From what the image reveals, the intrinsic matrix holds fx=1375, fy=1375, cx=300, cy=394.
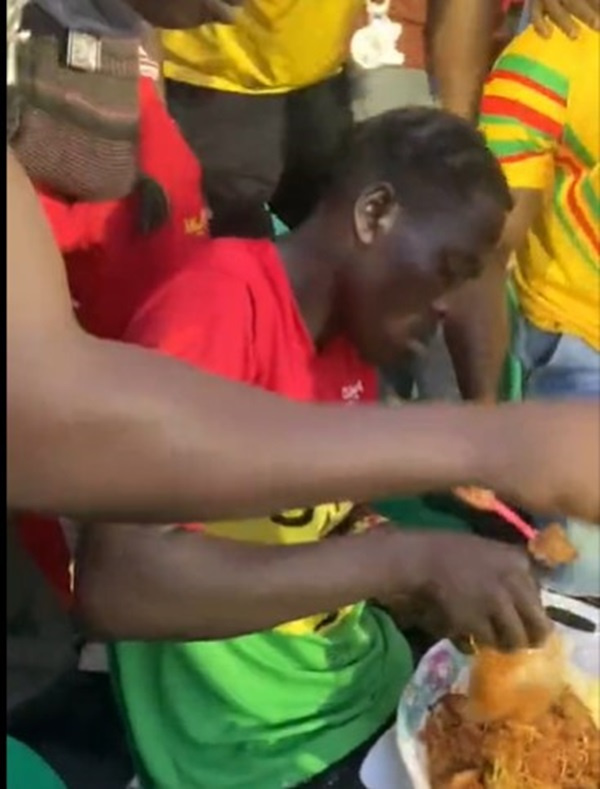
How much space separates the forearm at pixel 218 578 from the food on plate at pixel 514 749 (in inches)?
4.3

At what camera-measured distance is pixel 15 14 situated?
54 cm

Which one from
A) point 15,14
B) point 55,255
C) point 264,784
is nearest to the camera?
point 55,255

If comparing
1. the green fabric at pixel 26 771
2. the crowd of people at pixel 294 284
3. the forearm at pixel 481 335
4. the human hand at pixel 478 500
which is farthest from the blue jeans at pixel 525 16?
the green fabric at pixel 26 771

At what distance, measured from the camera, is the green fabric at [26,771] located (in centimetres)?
62

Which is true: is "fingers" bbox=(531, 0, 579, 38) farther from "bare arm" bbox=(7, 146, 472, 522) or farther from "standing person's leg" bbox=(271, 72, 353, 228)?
"bare arm" bbox=(7, 146, 472, 522)

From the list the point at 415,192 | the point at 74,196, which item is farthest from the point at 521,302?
the point at 74,196

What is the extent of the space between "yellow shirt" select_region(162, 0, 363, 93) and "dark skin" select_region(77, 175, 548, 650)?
6 centimetres

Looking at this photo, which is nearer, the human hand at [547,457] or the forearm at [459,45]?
the human hand at [547,457]

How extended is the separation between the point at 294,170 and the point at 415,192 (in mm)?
59

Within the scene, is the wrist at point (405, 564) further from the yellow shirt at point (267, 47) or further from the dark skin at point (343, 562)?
the yellow shirt at point (267, 47)

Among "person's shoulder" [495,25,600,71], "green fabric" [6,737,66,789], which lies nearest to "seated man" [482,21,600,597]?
"person's shoulder" [495,25,600,71]

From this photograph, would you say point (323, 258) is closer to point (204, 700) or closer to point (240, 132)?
point (240, 132)

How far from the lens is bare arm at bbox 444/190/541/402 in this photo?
2.02 feet

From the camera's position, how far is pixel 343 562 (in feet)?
1.80
